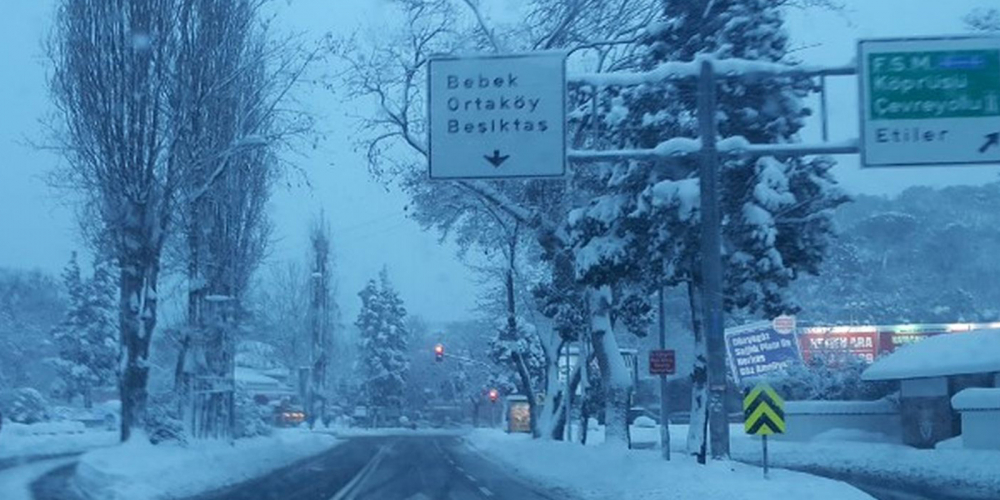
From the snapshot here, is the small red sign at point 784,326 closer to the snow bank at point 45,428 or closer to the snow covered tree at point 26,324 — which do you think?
the snow bank at point 45,428

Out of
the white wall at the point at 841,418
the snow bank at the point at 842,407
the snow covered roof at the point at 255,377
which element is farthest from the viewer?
the snow covered roof at the point at 255,377

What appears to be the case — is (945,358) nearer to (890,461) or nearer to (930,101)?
(890,461)

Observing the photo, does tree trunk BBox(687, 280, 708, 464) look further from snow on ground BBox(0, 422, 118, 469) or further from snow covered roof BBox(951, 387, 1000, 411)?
snow on ground BBox(0, 422, 118, 469)

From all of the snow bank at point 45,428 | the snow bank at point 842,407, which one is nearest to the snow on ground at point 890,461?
the snow bank at point 842,407

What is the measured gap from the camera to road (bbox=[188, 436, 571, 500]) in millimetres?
27250

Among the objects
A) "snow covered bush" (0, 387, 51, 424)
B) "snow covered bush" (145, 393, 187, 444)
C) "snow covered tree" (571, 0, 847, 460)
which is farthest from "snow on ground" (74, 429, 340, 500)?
"snow covered bush" (0, 387, 51, 424)

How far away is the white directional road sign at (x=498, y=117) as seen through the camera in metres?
20.0

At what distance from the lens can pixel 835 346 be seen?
6412 cm

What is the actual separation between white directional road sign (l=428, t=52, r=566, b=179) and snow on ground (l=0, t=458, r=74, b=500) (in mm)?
10240

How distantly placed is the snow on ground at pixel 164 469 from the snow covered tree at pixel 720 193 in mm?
9952

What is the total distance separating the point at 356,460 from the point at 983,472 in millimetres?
22156

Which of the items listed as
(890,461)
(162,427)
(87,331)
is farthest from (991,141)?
(87,331)

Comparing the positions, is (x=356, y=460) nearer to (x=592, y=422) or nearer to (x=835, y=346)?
(x=835, y=346)

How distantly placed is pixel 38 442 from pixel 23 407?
67.2 feet
